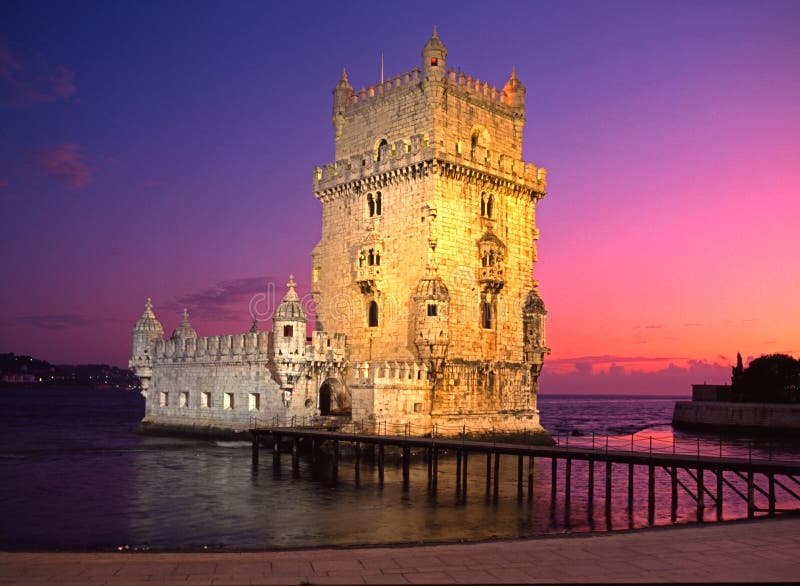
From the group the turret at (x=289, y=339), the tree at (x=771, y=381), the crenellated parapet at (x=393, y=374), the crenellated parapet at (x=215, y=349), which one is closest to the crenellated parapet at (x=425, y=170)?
the turret at (x=289, y=339)

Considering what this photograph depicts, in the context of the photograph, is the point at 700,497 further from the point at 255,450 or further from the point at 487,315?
the point at 255,450

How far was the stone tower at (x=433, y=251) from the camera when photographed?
4394 cm

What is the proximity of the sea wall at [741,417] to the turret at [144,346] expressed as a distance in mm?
55904

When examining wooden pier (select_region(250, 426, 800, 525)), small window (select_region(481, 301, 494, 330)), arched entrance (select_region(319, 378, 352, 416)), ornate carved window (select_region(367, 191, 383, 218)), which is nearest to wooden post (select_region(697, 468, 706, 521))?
wooden pier (select_region(250, 426, 800, 525))

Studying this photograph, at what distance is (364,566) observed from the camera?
15.2 m

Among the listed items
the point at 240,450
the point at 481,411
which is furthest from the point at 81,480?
the point at 481,411

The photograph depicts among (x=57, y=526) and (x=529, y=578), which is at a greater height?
(x=529, y=578)

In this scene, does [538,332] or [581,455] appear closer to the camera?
[581,455]

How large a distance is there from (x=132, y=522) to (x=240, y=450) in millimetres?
20345

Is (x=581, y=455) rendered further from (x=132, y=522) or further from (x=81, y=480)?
(x=81, y=480)

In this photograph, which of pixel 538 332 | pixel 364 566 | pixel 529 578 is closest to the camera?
pixel 529 578

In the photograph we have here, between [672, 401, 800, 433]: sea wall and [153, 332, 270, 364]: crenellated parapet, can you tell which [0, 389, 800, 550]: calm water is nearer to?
[153, 332, 270, 364]: crenellated parapet

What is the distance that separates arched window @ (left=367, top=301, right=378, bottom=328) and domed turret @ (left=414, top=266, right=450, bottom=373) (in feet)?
14.8

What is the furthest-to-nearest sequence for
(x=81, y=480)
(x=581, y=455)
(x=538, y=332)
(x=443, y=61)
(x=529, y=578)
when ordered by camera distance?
(x=538, y=332)
(x=443, y=61)
(x=81, y=480)
(x=581, y=455)
(x=529, y=578)
